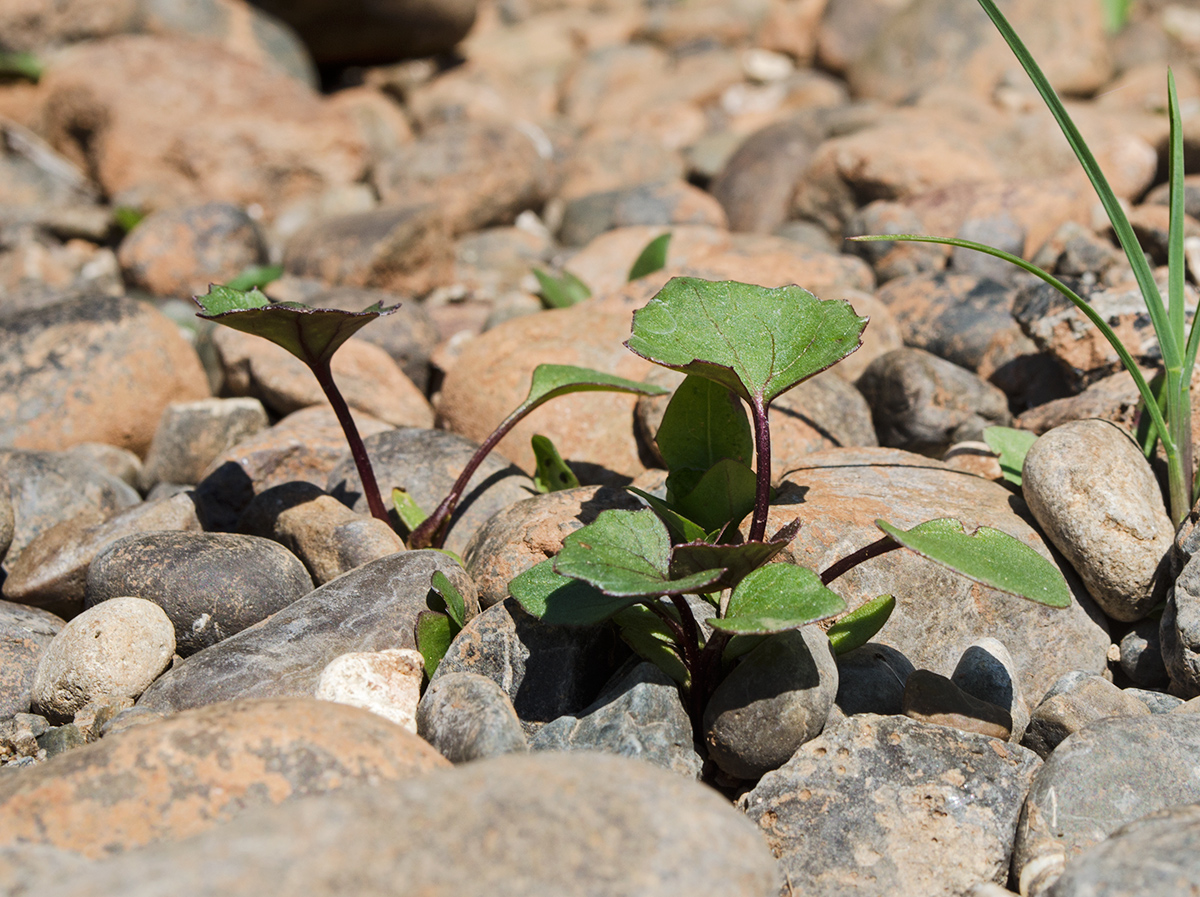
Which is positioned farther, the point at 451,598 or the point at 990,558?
the point at 451,598

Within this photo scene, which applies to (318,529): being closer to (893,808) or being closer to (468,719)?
(468,719)

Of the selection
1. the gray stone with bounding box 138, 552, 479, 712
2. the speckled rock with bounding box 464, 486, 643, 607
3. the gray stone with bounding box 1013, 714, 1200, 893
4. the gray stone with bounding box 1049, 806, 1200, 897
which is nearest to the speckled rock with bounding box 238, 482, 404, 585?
the gray stone with bounding box 138, 552, 479, 712

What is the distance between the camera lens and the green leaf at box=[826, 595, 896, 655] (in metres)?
2.25

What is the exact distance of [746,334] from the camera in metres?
2.38

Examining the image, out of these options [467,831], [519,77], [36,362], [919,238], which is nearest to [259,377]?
[36,362]

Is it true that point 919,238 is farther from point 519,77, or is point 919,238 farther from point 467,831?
point 519,77

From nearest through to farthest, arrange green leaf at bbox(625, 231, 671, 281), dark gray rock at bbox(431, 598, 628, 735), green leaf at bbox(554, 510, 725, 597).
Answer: green leaf at bbox(554, 510, 725, 597) → dark gray rock at bbox(431, 598, 628, 735) → green leaf at bbox(625, 231, 671, 281)

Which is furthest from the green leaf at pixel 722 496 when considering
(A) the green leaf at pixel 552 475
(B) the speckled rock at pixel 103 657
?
(B) the speckled rock at pixel 103 657

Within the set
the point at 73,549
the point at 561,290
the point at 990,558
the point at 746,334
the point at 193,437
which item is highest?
the point at 746,334

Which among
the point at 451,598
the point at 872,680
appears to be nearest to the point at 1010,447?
the point at 872,680

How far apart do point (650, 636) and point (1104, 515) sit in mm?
1257

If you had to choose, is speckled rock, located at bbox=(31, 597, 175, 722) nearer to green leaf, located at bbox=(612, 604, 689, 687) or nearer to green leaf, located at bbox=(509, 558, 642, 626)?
green leaf, located at bbox=(509, 558, 642, 626)

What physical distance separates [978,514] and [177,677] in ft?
7.12

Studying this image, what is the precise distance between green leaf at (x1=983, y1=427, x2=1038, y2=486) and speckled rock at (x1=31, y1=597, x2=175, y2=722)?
248 centimetres
